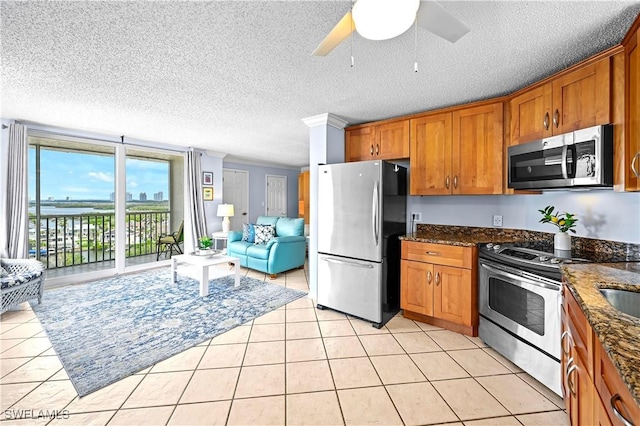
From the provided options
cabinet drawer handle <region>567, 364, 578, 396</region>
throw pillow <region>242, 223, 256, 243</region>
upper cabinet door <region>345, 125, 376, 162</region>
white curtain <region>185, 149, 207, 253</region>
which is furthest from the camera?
white curtain <region>185, 149, 207, 253</region>

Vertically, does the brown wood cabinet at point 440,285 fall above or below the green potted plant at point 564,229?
below

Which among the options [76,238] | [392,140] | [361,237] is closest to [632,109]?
[392,140]

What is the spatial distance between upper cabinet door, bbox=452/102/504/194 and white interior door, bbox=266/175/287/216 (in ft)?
18.6

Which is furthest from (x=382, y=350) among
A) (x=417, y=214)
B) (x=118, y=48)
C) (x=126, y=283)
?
(x=126, y=283)

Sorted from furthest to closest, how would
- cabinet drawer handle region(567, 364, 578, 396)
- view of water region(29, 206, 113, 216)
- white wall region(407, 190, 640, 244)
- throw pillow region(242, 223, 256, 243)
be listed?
throw pillow region(242, 223, 256, 243)
view of water region(29, 206, 113, 216)
white wall region(407, 190, 640, 244)
cabinet drawer handle region(567, 364, 578, 396)

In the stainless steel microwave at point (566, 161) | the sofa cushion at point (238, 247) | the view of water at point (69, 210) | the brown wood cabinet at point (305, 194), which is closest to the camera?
the stainless steel microwave at point (566, 161)

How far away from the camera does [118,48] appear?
177cm

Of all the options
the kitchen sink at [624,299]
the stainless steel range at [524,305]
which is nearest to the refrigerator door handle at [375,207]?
the stainless steel range at [524,305]

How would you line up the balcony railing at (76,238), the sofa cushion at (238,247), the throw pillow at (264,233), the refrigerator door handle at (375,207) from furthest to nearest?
Answer: the throw pillow at (264,233), the sofa cushion at (238,247), the balcony railing at (76,238), the refrigerator door handle at (375,207)

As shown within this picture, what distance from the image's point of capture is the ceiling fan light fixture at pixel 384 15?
91 centimetres

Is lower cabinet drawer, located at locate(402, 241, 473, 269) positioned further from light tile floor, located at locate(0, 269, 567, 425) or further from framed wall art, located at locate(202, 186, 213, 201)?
framed wall art, located at locate(202, 186, 213, 201)

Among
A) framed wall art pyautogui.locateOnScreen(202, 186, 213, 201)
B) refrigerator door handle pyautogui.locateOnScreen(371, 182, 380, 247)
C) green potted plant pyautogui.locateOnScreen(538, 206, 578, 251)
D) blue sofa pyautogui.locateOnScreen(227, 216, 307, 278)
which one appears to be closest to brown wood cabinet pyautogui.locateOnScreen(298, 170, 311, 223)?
blue sofa pyautogui.locateOnScreen(227, 216, 307, 278)

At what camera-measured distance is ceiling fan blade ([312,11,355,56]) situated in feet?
3.71

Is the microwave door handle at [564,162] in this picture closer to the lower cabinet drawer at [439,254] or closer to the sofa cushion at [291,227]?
the lower cabinet drawer at [439,254]
